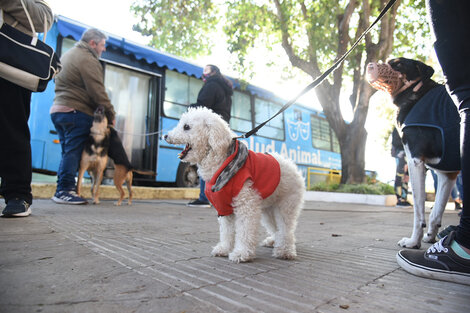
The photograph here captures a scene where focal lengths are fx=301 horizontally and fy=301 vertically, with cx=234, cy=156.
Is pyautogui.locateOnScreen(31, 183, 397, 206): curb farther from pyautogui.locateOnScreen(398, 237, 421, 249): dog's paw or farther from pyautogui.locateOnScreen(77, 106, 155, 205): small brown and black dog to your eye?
pyautogui.locateOnScreen(398, 237, 421, 249): dog's paw

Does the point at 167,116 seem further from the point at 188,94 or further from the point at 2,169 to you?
the point at 2,169

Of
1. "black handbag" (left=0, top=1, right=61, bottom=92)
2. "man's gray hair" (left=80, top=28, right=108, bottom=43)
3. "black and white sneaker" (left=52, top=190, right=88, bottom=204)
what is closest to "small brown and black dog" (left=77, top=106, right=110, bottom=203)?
"black and white sneaker" (left=52, top=190, right=88, bottom=204)

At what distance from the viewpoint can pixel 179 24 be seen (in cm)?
1434

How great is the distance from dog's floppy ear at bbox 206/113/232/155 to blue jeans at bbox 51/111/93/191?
398cm

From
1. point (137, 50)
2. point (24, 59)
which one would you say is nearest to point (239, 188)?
point (24, 59)

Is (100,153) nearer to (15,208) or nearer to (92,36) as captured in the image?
(92,36)

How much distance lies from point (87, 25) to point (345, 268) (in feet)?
26.6

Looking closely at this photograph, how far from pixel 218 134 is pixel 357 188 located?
31.3 ft

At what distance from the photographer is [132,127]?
8.58 metres

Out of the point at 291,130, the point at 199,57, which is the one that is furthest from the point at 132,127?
the point at 199,57

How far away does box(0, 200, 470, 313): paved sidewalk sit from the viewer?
1266mm

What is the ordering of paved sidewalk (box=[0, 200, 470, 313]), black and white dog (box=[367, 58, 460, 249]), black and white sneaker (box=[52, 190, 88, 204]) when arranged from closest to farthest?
paved sidewalk (box=[0, 200, 470, 313]) < black and white dog (box=[367, 58, 460, 249]) < black and white sneaker (box=[52, 190, 88, 204])

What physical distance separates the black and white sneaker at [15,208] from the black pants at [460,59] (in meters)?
4.02

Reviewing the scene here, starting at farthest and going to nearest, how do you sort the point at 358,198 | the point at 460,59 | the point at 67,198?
1. the point at 358,198
2. the point at 67,198
3. the point at 460,59
